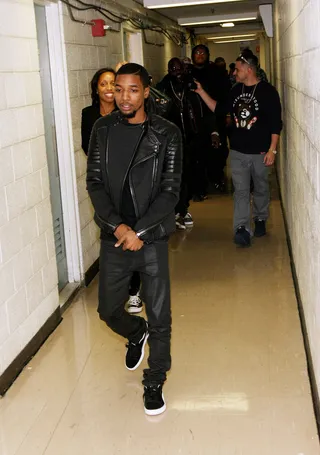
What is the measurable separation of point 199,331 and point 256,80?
2593mm

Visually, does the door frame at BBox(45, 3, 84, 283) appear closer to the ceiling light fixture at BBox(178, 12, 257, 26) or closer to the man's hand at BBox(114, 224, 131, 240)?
the man's hand at BBox(114, 224, 131, 240)

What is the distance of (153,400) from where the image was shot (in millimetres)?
3023

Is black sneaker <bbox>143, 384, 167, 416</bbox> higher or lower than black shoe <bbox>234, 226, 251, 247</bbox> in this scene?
lower

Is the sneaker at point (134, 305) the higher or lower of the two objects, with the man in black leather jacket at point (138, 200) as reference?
lower

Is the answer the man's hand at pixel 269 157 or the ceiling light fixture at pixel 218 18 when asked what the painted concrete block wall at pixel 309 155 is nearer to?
the man's hand at pixel 269 157

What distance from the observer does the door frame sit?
4496mm

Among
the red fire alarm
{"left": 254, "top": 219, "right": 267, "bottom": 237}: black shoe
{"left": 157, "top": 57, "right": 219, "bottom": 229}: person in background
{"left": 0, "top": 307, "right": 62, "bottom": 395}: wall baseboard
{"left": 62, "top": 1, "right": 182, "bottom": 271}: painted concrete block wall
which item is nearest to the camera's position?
{"left": 0, "top": 307, "right": 62, "bottom": 395}: wall baseboard

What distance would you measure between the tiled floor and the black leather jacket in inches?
32.9

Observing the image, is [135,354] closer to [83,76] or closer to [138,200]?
[138,200]

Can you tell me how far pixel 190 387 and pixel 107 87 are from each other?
224 centimetres

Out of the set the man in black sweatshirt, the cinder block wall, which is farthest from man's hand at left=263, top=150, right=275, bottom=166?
the cinder block wall

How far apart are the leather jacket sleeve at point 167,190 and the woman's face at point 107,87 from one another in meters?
1.66

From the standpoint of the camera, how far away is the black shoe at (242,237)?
5781 mm

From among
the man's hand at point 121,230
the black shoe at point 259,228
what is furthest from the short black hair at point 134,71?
the black shoe at point 259,228
